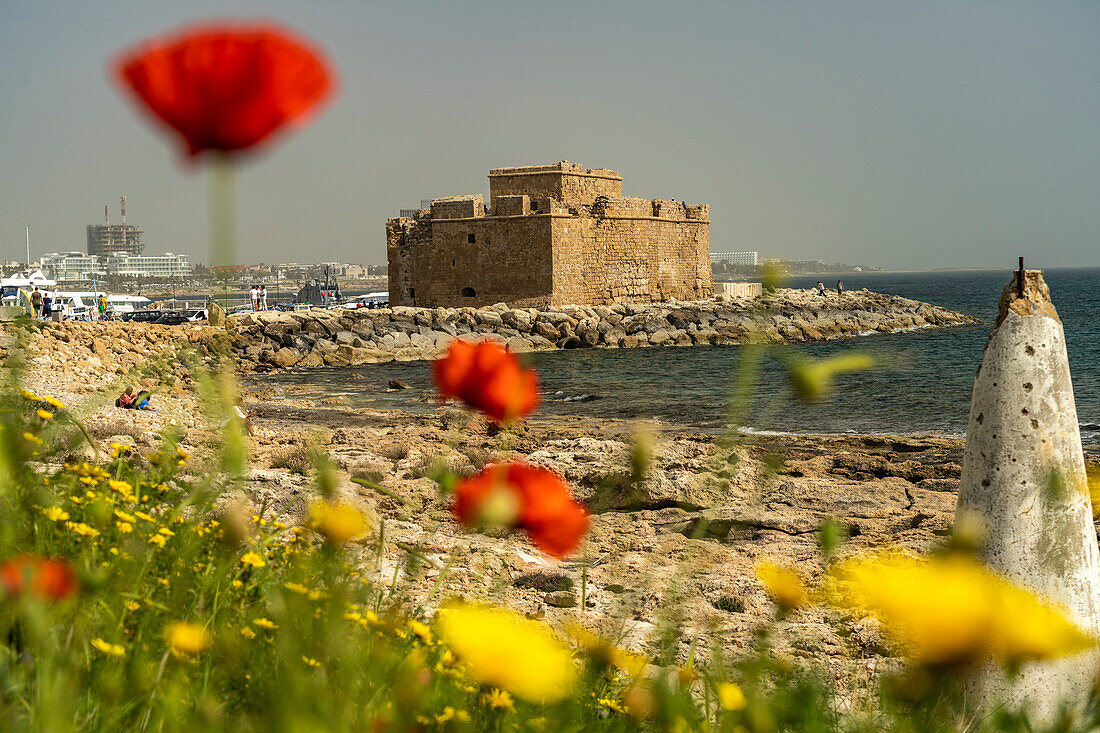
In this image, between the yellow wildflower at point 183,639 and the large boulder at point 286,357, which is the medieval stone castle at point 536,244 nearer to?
Answer: the large boulder at point 286,357

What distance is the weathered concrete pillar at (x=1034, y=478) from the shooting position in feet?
8.33

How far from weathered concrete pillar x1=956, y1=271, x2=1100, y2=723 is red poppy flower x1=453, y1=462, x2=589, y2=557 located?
67.4 inches

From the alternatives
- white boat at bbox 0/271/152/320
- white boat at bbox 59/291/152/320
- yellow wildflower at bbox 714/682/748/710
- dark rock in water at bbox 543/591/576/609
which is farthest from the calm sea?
white boat at bbox 59/291/152/320

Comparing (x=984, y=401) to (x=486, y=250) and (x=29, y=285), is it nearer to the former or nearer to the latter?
(x=486, y=250)

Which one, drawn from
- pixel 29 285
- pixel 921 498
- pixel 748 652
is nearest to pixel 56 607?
pixel 748 652

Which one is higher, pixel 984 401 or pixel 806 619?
pixel 984 401

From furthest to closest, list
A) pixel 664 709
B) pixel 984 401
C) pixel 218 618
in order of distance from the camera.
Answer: pixel 984 401
pixel 218 618
pixel 664 709

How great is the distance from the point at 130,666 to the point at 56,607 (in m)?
0.15

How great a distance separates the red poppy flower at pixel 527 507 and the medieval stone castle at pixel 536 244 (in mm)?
29123

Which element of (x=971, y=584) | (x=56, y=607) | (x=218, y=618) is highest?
(x=971, y=584)

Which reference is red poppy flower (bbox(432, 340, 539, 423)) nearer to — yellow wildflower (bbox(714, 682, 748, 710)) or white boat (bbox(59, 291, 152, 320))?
yellow wildflower (bbox(714, 682, 748, 710))

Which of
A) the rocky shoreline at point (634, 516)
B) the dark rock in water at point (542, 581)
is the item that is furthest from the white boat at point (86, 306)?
the dark rock in water at point (542, 581)

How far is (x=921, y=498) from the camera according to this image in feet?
24.3

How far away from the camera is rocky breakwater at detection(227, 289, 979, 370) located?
24.5 metres
